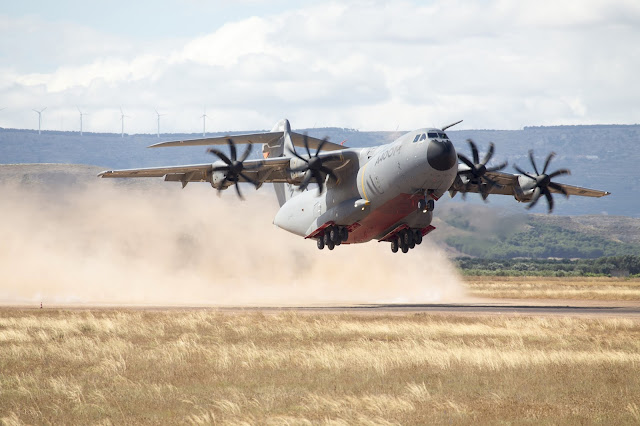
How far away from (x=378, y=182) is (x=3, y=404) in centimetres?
2188

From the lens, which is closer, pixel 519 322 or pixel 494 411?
pixel 494 411

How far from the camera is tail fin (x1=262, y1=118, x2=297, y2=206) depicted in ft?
141

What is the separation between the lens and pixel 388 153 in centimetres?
3425

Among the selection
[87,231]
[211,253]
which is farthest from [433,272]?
[87,231]

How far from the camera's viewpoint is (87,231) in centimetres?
6706

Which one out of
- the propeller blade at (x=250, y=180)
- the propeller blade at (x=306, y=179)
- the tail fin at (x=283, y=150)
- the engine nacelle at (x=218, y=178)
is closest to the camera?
the propeller blade at (x=306, y=179)

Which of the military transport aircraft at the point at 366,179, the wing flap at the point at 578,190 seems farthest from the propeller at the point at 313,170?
the wing flap at the point at 578,190

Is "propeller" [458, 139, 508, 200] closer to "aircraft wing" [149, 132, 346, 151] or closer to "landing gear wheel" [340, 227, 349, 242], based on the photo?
"landing gear wheel" [340, 227, 349, 242]

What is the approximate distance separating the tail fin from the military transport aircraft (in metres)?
0.10

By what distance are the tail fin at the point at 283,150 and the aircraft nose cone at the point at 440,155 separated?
463 inches

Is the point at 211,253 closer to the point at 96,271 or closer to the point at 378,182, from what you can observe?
the point at 96,271

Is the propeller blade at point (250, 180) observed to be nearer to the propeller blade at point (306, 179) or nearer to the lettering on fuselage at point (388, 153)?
the propeller blade at point (306, 179)

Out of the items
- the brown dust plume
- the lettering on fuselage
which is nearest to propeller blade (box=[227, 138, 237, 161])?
the lettering on fuselage

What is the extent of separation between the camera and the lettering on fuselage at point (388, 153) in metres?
33.5
